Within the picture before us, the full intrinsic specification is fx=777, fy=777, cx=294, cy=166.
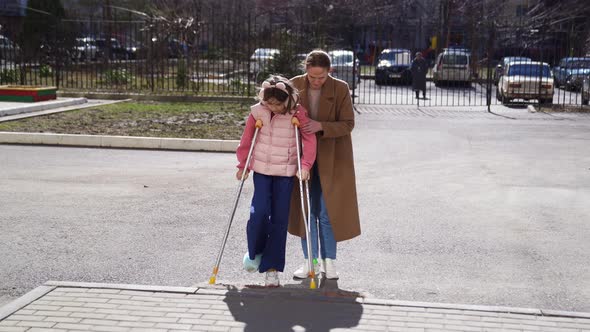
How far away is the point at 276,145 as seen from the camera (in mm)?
5730

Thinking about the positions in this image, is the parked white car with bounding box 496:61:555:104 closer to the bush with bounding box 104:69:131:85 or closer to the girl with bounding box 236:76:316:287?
the bush with bounding box 104:69:131:85

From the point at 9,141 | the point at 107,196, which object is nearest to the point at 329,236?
the point at 107,196

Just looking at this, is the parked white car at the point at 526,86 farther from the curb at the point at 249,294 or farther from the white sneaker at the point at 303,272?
the curb at the point at 249,294

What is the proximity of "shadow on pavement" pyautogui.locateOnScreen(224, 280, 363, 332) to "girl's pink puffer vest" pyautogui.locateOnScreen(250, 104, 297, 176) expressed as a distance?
35.0 inches

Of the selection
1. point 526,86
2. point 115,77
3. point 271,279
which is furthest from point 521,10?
point 271,279

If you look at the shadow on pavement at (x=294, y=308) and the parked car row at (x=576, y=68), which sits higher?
the parked car row at (x=576, y=68)

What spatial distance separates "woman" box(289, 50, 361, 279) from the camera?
583 centimetres

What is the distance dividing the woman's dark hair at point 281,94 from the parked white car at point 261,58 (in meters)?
17.4

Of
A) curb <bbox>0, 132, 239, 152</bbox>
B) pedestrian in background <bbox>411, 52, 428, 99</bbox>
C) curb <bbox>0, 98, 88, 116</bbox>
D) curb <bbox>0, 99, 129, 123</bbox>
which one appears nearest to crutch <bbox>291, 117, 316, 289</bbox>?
curb <bbox>0, 132, 239, 152</bbox>

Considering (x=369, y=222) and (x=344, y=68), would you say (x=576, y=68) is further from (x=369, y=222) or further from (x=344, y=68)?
(x=369, y=222)

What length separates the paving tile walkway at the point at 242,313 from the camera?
5.00m

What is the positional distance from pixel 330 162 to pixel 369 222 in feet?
8.31

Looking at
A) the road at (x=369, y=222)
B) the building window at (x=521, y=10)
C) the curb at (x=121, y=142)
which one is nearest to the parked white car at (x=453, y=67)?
the building window at (x=521, y=10)

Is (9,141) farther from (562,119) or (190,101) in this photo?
(562,119)
